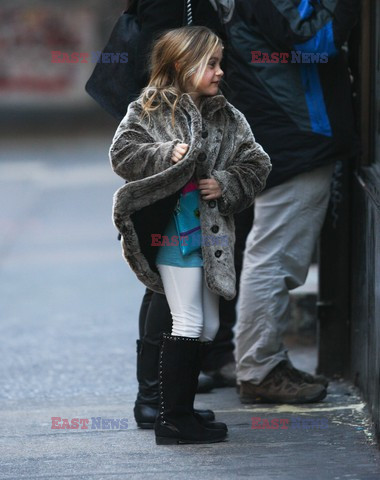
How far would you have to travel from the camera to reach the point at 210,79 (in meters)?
3.79

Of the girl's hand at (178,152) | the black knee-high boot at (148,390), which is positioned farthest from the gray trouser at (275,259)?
the girl's hand at (178,152)

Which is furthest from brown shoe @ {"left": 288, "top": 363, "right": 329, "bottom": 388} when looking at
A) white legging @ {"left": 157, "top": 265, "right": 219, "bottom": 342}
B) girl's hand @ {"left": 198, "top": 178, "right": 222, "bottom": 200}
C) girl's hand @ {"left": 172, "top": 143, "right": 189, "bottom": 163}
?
girl's hand @ {"left": 172, "top": 143, "right": 189, "bottom": 163}

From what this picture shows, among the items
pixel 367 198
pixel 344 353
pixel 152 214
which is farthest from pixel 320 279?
pixel 152 214

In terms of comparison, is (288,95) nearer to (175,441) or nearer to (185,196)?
(185,196)

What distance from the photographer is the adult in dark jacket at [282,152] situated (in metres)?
4.43

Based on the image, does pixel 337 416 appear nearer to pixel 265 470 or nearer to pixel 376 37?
pixel 265 470

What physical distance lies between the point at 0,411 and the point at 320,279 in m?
1.61

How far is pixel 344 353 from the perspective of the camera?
505cm

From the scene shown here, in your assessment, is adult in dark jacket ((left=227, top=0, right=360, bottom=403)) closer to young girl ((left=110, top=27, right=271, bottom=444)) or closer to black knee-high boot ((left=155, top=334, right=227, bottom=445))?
young girl ((left=110, top=27, right=271, bottom=444))

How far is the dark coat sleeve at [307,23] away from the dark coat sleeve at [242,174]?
1.93 ft

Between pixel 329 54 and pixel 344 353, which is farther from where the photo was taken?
pixel 344 353

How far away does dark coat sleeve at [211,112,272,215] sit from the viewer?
3791mm

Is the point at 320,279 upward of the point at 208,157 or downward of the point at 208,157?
downward

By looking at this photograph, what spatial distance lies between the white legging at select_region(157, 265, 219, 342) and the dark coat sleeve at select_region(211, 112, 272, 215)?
0.85ft
